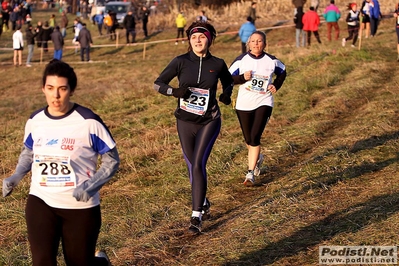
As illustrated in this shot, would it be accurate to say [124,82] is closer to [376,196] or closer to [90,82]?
[90,82]

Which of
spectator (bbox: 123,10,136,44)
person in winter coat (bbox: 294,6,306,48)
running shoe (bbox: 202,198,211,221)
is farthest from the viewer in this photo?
spectator (bbox: 123,10,136,44)

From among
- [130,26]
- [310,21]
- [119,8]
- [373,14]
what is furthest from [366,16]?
[119,8]

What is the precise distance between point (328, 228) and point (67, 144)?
9.21 ft

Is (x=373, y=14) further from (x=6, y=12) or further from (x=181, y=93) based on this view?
(x=6, y=12)

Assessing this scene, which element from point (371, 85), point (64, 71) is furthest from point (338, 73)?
point (64, 71)

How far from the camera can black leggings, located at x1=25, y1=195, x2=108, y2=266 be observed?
14.7ft

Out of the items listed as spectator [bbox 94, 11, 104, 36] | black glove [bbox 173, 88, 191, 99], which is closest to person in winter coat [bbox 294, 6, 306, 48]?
spectator [bbox 94, 11, 104, 36]

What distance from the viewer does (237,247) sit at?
610cm

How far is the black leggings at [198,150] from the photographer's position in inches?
270

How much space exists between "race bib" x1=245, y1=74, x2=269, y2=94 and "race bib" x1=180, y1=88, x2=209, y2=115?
185 cm

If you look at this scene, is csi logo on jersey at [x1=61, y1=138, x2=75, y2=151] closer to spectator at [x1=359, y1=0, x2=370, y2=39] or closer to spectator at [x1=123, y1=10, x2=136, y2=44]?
spectator at [x1=359, y1=0, x2=370, y2=39]

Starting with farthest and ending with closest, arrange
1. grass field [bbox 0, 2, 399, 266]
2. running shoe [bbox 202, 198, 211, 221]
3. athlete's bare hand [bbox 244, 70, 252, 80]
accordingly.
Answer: athlete's bare hand [bbox 244, 70, 252, 80]
running shoe [bbox 202, 198, 211, 221]
grass field [bbox 0, 2, 399, 266]

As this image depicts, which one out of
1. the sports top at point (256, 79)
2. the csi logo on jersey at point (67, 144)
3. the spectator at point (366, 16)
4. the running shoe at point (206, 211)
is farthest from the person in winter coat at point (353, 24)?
the csi logo on jersey at point (67, 144)

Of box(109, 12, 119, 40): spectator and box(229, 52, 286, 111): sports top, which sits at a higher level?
box(229, 52, 286, 111): sports top
